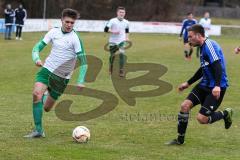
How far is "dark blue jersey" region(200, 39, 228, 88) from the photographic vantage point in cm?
829

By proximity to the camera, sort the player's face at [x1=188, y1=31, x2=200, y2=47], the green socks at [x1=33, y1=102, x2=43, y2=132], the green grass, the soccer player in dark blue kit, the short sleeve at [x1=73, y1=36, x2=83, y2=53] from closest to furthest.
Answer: the green grass → the soccer player in dark blue kit → the player's face at [x1=188, y1=31, x2=200, y2=47] → the green socks at [x1=33, y1=102, x2=43, y2=132] → the short sleeve at [x1=73, y1=36, x2=83, y2=53]

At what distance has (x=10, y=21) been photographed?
34656mm

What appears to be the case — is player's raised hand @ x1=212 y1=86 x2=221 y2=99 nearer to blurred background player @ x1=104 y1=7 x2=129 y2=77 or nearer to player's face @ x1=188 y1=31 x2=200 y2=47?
player's face @ x1=188 y1=31 x2=200 y2=47

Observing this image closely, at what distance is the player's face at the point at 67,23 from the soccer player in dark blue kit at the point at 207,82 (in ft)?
6.30

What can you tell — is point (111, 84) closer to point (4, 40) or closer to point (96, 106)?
point (96, 106)

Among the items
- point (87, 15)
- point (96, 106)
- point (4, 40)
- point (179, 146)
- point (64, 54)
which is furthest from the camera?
point (87, 15)

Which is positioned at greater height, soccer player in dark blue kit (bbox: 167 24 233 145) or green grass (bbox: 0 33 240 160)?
soccer player in dark blue kit (bbox: 167 24 233 145)

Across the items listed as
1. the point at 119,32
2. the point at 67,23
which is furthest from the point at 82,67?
the point at 119,32

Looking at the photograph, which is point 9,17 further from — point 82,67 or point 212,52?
point 212,52

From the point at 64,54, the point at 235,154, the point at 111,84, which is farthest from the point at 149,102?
the point at 235,154

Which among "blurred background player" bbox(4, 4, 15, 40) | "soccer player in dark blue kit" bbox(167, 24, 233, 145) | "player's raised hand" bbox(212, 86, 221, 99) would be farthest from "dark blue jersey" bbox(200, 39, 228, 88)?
"blurred background player" bbox(4, 4, 15, 40)

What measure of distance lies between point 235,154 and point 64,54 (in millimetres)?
3202

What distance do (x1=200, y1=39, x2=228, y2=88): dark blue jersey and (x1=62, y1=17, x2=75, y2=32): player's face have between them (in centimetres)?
214

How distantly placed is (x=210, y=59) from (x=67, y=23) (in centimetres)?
239
